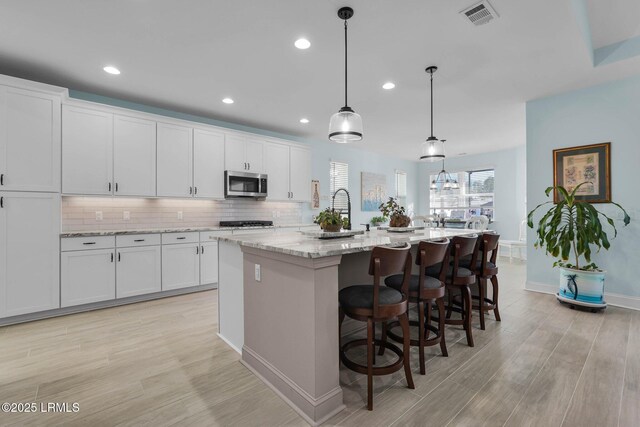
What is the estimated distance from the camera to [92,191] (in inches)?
145

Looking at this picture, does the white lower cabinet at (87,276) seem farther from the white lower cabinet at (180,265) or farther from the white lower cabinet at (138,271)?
the white lower cabinet at (180,265)

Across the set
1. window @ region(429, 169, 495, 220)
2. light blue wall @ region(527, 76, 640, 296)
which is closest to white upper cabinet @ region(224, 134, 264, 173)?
light blue wall @ region(527, 76, 640, 296)

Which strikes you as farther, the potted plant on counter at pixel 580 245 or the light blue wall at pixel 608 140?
the light blue wall at pixel 608 140

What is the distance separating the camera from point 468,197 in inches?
329

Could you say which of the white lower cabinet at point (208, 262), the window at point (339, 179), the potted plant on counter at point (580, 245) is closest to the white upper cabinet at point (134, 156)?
the white lower cabinet at point (208, 262)

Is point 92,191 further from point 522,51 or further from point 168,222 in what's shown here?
point 522,51

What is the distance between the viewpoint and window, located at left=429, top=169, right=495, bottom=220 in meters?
7.89

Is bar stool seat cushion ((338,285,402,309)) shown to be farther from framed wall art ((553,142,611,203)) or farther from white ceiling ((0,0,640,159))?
framed wall art ((553,142,611,203))

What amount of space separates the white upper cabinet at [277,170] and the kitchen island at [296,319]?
3155mm

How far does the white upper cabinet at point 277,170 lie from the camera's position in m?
5.38

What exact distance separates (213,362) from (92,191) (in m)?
2.82

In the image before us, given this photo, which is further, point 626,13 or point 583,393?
point 626,13

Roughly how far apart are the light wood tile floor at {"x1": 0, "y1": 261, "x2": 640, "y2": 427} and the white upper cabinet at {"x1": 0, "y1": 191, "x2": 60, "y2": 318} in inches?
11.0

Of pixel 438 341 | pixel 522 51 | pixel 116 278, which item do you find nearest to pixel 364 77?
pixel 522 51
